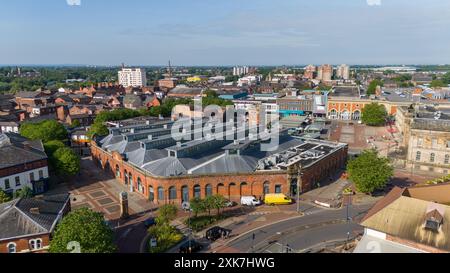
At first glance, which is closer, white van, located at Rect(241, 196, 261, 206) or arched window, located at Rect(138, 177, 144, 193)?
white van, located at Rect(241, 196, 261, 206)

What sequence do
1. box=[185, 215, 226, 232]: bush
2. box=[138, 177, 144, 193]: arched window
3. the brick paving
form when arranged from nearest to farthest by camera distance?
1. box=[185, 215, 226, 232]: bush
2. the brick paving
3. box=[138, 177, 144, 193]: arched window

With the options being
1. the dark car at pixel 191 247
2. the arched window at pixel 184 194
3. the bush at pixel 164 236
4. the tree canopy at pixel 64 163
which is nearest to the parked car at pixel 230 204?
the arched window at pixel 184 194

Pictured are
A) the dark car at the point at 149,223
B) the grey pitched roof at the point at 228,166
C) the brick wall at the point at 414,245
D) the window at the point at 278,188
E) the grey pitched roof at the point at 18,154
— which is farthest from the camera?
the window at the point at 278,188

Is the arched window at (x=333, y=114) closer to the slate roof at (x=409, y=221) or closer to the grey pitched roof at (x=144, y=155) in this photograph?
the grey pitched roof at (x=144, y=155)

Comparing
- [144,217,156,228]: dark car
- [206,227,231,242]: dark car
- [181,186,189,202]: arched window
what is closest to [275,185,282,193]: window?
[206,227,231,242]: dark car

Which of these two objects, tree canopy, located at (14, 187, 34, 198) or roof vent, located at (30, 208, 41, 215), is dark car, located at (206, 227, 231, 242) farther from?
tree canopy, located at (14, 187, 34, 198)

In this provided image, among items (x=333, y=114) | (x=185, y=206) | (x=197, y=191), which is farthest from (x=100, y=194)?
(x=333, y=114)

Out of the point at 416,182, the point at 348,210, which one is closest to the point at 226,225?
the point at 348,210
